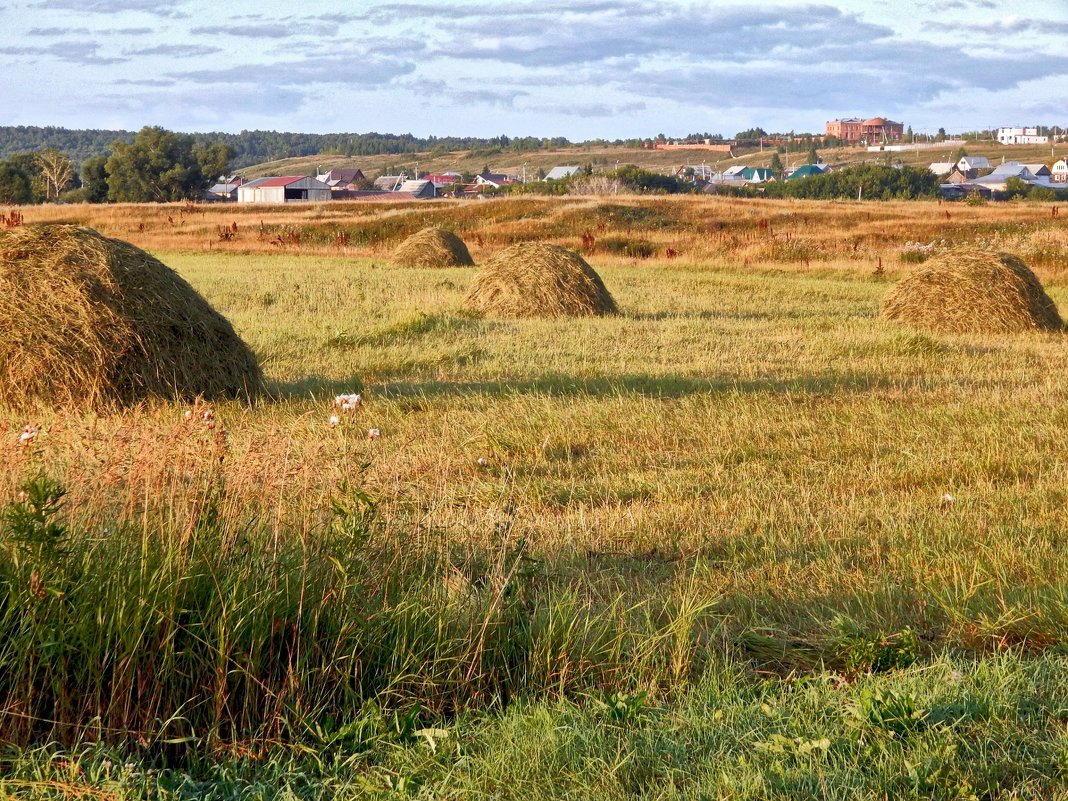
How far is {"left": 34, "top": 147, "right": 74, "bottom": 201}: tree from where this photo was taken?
100 meters

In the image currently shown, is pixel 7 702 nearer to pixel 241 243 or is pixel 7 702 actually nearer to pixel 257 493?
pixel 257 493

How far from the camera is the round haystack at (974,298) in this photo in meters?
17.9

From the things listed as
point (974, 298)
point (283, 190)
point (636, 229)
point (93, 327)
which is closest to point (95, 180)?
point (283, 190)

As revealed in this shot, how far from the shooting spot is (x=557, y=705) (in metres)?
3.93

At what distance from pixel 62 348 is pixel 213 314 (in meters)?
1.57

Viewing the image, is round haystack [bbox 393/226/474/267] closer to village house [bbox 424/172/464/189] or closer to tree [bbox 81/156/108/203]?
tree [bbox 81/156/108/203]

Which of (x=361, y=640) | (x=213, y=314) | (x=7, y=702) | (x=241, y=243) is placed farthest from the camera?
(x=241, y=243)

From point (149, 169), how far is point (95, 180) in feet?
25.7

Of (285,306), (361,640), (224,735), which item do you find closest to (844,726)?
(361,640)

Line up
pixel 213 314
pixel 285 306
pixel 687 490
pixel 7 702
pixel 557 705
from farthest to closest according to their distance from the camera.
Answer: pixel 285 306
pixel 213 314
pixel 687 490
pixel 557 705
pixel 7 702

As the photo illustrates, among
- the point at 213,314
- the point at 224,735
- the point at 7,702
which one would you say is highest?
the point at 213,314

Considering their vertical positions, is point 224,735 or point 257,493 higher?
point 257,493

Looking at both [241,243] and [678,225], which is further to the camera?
[678,225]

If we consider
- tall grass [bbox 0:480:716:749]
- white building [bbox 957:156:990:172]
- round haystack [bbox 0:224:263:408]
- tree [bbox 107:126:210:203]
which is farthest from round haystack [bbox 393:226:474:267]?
white building [bbox 957:156:990:172]
